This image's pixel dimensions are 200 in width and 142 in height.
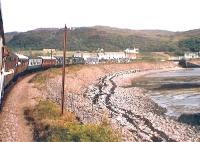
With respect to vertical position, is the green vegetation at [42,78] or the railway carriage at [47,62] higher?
the railway carriage at [47,62]

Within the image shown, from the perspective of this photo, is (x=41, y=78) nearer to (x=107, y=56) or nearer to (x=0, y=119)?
(x=0, y=119)

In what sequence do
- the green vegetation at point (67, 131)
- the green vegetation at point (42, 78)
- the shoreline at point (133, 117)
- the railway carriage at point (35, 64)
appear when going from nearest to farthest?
the green vegetation at point (67, 131) → the shoreline at point (133, 117) → the green vegetation at point (42, 78) → the railway carriage at point (35, 64)

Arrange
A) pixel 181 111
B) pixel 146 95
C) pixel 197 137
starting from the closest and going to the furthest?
1. pixel 197 137
2. pixel 181 111
3. pixel 146 95

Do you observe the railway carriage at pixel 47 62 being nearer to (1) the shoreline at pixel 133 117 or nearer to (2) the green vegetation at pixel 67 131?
(1) the shoreline at pixel 133 117

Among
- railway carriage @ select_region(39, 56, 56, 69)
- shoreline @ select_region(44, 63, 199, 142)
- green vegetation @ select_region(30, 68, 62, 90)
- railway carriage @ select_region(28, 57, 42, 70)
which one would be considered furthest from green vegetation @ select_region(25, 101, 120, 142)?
railway carriage @ select_region(39, 56, 56, 69)

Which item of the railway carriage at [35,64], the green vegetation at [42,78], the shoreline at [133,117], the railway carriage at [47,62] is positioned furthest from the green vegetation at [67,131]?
the railway carriage at [47,62]

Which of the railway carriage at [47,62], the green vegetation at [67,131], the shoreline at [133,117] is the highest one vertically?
the railway carriage at [47,62]

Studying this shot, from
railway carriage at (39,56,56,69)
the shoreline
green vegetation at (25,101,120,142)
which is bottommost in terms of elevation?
the shoreline

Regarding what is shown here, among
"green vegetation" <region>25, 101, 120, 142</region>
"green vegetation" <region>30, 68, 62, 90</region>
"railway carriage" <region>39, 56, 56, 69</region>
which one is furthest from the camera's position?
"railway carriage" <region>39, 56, 56, 69</region>

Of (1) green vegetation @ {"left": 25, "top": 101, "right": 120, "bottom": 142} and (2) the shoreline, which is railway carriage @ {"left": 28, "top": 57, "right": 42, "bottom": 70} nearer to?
(2) the shoreline

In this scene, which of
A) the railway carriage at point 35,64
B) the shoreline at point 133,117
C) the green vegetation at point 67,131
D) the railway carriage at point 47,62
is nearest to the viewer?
the green vegetation at point 67,131

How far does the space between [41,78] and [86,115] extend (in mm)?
37606

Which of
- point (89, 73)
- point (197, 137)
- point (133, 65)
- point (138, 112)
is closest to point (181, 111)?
point (138, 112)

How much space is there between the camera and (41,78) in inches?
3415
